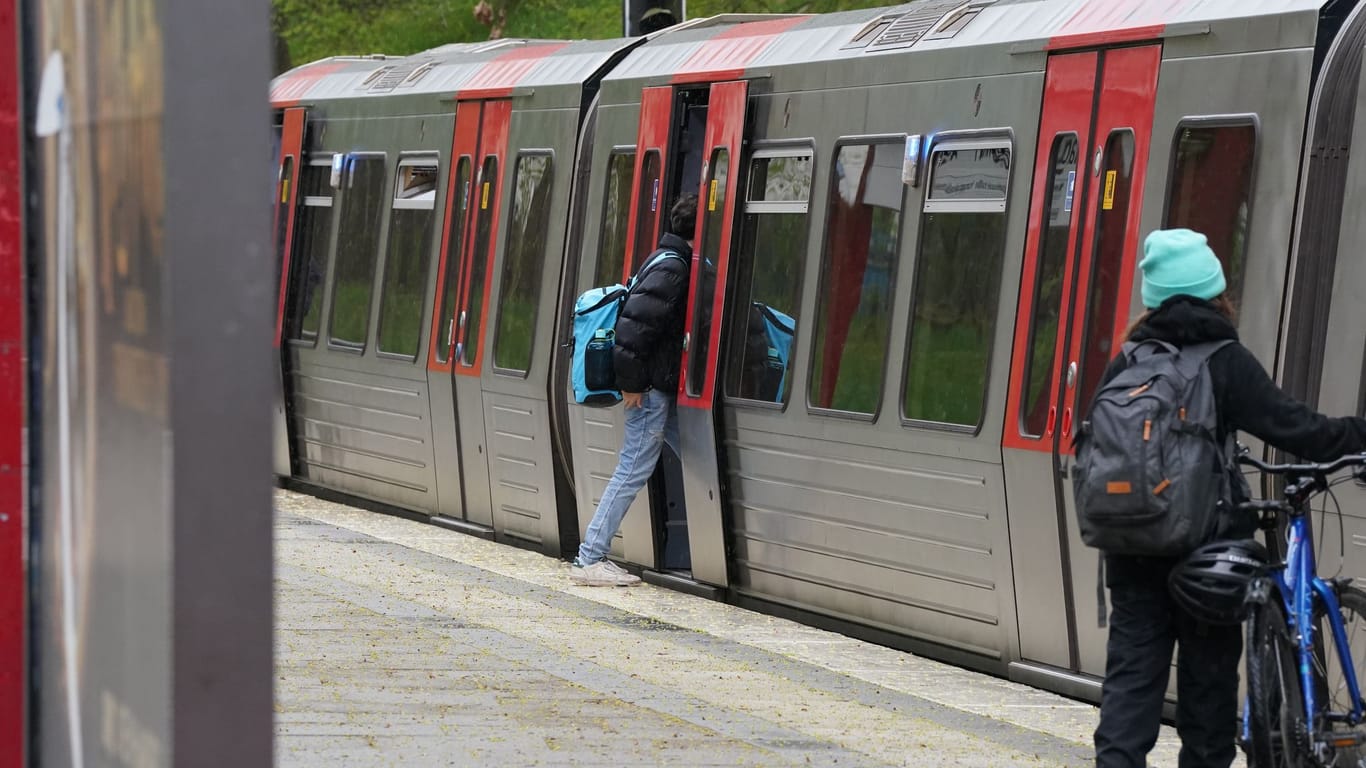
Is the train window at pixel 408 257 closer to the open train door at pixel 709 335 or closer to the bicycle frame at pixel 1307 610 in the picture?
the open train door at pixel 709 335

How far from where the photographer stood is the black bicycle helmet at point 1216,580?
17.8 ft

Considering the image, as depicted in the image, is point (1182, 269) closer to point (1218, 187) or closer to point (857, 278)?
point (1218, 187)

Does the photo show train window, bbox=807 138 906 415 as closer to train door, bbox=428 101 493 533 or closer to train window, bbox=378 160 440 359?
train door, bbox=428 101 493 533

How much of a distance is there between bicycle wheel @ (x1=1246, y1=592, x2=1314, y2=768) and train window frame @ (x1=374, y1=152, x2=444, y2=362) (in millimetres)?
9103

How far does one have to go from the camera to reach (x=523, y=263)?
1296 centimetres

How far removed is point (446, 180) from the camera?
45.9 feet

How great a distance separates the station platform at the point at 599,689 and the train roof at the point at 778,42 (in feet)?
6.56

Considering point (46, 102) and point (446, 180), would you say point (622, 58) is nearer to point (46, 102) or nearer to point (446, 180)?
point (446, 180)

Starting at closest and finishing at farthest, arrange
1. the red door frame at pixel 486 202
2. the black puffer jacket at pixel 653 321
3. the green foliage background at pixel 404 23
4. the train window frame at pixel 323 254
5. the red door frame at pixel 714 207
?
the red door frame at pixel 714 207 → the black puffer jacket at pixel 653 321 → the red door frame at pixel 486 202 → the train window frame at pixel 323 254 → the green foliage background at pixel 404 23

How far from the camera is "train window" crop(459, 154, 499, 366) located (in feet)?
43.9

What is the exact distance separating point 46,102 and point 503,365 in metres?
9.14

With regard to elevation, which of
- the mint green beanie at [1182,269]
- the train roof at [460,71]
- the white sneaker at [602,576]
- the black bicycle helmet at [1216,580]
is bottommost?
the white sneaker at [602,576]

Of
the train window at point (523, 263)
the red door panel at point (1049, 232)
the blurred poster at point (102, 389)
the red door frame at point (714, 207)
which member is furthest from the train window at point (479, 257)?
the blurred poster at point (102, 389)

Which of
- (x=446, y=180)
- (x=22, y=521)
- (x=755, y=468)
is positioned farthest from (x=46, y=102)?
(x=446, y=180)
